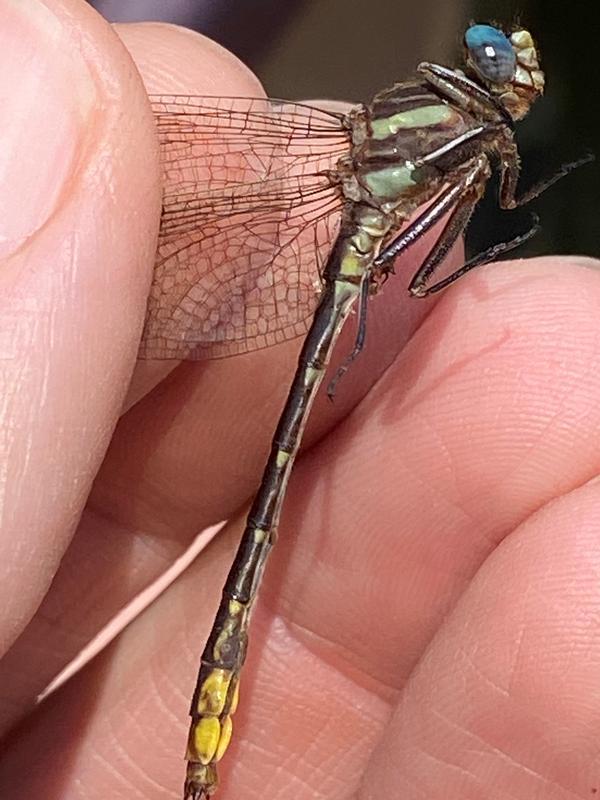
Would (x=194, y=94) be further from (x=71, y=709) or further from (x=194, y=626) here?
(x=71, y=709)

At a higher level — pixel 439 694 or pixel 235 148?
pixel 235 148

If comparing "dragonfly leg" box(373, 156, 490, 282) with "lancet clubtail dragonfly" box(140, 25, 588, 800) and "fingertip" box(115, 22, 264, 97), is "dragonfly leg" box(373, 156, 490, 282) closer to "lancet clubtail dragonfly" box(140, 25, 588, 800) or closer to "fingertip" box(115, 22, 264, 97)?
"lancet clubtail dragonfly" box(140, 25, 588, 800)

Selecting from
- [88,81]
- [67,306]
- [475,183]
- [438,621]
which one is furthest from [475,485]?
[88,81]

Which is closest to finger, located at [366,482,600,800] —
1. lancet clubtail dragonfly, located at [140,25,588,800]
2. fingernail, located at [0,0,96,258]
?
lancet clubtail dragonfly, located at [140,25,588,800]

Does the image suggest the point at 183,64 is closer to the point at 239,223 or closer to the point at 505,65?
the point at 239,223

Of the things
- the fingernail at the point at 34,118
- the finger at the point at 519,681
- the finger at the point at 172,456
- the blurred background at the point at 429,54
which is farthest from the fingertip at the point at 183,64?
the blurred background at the point at 429,54

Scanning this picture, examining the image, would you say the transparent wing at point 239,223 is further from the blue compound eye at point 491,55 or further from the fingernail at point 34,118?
the fingernail at point 34,118

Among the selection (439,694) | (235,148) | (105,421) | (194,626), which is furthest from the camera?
(194,626)
